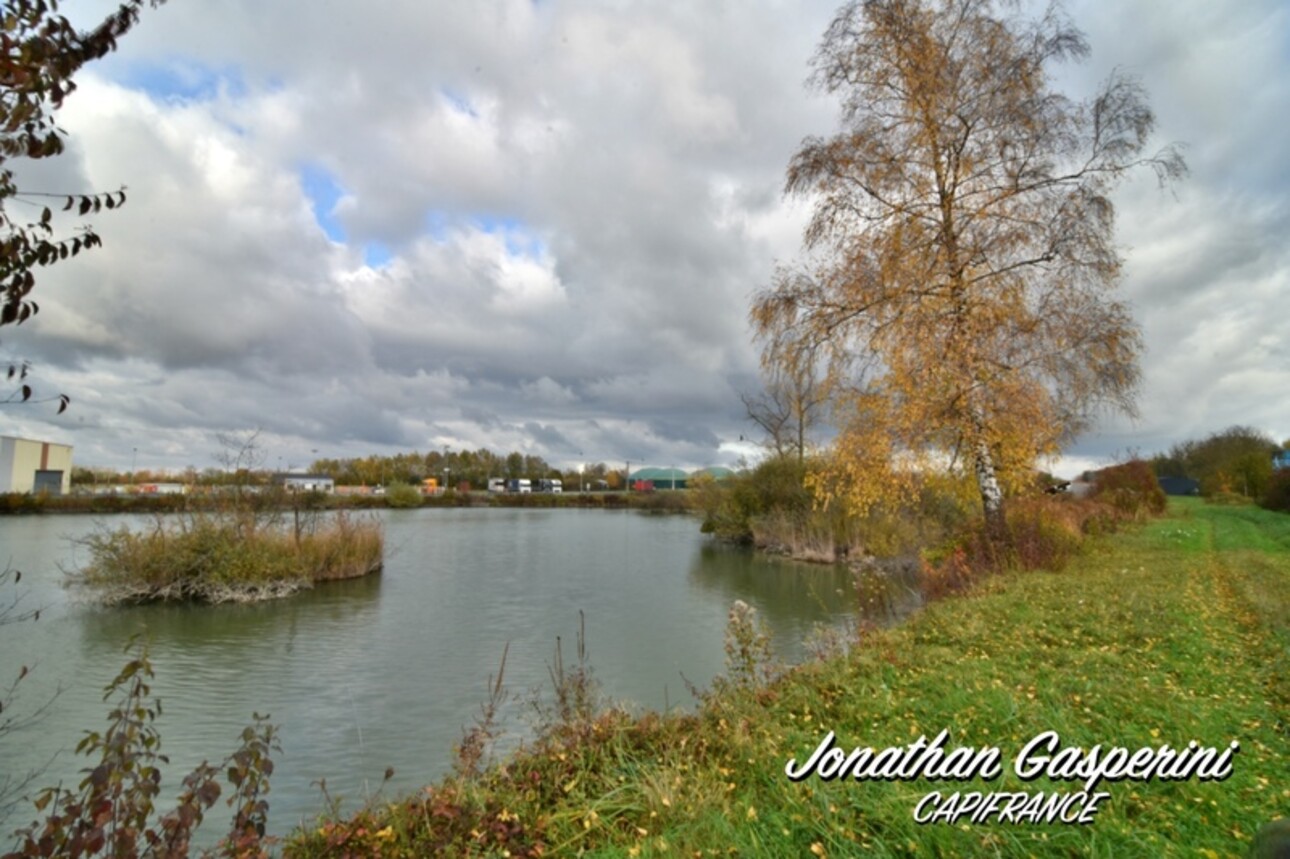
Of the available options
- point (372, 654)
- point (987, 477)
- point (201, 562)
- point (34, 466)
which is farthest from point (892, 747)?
point (34, 466)

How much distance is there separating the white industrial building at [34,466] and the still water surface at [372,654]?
3434 centimetres

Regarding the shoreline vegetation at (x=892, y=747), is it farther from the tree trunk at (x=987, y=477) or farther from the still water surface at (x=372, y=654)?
the tree trunk at (x=987, y=477)

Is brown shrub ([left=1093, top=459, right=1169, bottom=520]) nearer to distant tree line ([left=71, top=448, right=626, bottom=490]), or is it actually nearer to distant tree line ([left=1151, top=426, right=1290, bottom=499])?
distant tree line ([left=1151, top=426, right=1290, bottom=499])

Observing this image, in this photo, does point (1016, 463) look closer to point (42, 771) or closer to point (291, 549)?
point (42, 771)

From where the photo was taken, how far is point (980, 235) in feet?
38.8

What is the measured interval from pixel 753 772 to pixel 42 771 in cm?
659

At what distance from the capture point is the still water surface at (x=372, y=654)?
7266mm

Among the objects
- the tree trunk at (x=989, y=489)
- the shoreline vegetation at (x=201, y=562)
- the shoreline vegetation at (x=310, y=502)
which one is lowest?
the shoreline vegetation at (x=201, y=562)

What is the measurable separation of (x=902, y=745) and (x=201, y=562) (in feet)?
56.6

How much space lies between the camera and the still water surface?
727 centimetres

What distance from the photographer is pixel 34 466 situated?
5381 cm

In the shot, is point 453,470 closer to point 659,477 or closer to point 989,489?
point 659,477

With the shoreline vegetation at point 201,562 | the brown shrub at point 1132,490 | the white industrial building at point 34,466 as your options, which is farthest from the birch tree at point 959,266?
the white industrial building at point 34,466

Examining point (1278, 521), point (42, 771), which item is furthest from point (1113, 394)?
point (1278, 521)
